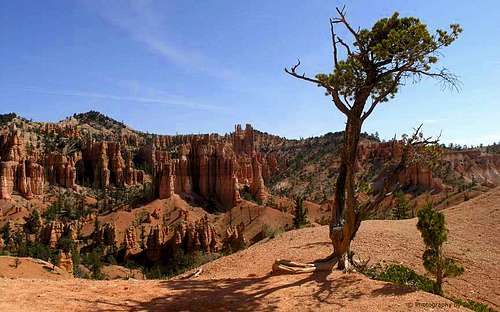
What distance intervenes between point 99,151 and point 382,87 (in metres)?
103

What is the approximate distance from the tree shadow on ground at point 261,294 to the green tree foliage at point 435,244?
11.9 feet

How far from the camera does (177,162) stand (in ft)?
302

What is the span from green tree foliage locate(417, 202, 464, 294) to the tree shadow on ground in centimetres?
364

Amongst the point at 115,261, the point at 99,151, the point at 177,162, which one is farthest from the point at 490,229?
the point at 99,151

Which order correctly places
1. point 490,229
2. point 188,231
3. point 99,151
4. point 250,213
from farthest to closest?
point 99,151 → point 250,213 → point 188,231 → point 490,229

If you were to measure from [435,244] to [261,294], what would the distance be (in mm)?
7109

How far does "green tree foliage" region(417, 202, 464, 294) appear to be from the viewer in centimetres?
1522

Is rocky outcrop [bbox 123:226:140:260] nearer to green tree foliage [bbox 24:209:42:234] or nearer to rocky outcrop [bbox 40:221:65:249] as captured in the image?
rocky outcrop [bbox 40:221:65:249]

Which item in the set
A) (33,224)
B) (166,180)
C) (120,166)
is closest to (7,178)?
(33,224)

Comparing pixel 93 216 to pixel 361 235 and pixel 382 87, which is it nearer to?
pixel 361 235

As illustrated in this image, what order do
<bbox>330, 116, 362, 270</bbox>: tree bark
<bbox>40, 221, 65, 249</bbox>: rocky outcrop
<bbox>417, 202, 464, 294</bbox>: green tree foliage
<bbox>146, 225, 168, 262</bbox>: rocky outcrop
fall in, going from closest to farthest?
<bbox>330, 116, 362, 270</bbox>: tree bark → <bbox>417, 202, 464, 294</bbox>: green tree foliage → <bbox>146, 225, 168, 262</bbox>: rocky outcrop → <bbox>40, 221, 65, 249</bbox>: rocky outcrop

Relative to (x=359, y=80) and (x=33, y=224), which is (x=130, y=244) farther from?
(x=359, y=80)

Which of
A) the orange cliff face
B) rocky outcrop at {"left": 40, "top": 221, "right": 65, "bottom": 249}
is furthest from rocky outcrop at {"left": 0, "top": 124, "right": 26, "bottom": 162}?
rocky outcrop at {"left": 40, "top": 221, "right": 65, "bottom": 249}

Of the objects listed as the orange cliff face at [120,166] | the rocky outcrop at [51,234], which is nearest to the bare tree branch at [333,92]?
the rocky outcrop at [51,234]
